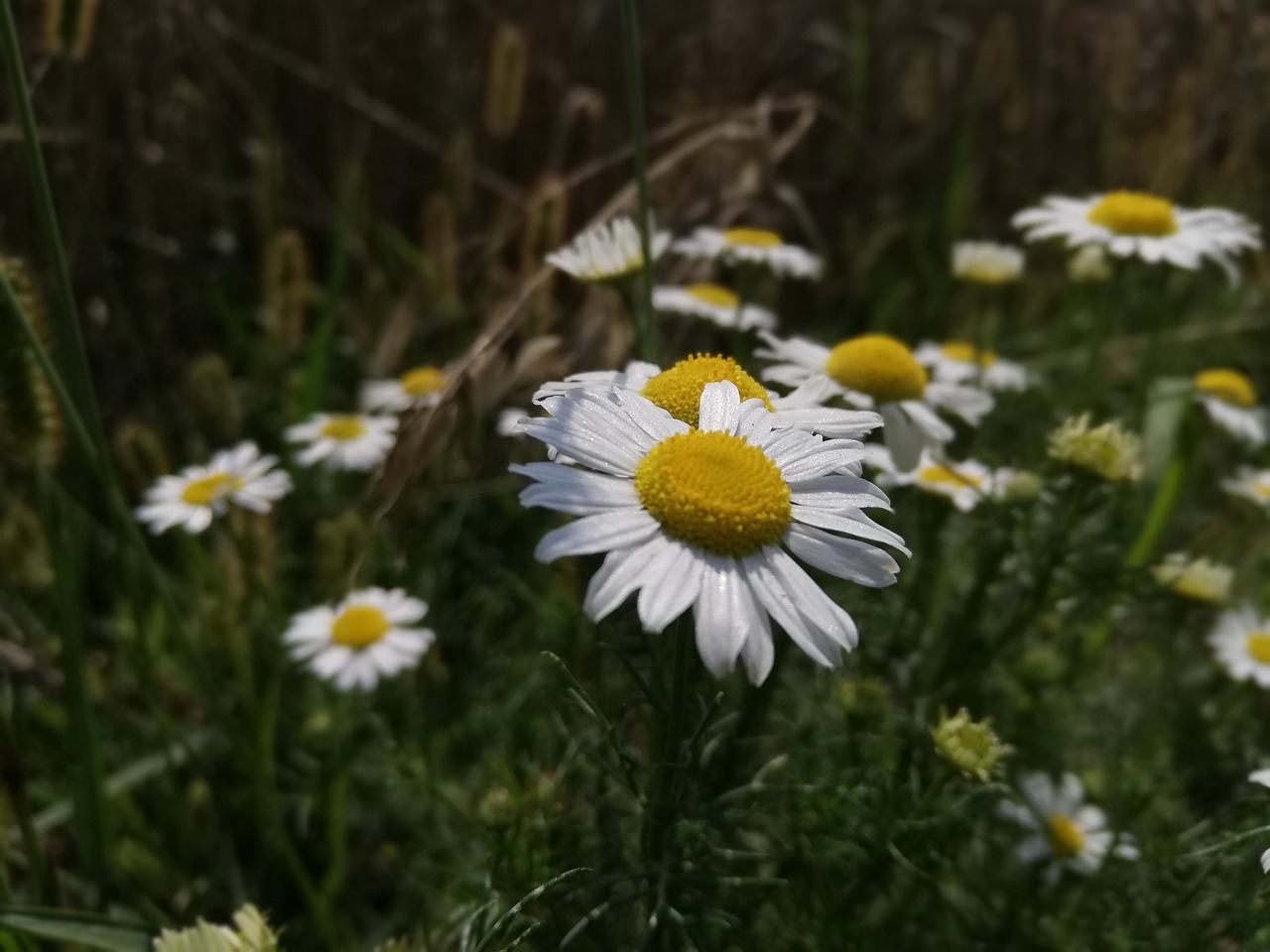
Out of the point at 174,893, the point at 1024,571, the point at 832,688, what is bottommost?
the point at 174,893

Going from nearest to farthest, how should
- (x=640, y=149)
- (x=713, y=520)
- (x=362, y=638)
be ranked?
(x=713, y=520) < (x=640, y=149) < (x=362, y=638)

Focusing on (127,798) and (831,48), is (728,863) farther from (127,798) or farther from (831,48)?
(831,48)

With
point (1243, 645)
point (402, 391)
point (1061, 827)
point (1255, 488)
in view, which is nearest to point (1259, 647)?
point (1243, 645)

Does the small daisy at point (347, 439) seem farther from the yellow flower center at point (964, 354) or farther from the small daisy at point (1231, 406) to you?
the small daisy at point (1231, 406)

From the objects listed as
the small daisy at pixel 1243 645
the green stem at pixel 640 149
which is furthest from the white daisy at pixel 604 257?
the small daisy at pixel 1243 645

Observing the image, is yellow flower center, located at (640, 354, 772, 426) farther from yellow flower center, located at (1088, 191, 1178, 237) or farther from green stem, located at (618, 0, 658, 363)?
yellow flower center, located at (1088, 191, 1178, 237)

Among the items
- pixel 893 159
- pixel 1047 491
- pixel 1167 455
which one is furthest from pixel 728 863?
pixel 893 159

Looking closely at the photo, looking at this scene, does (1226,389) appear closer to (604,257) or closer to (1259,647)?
(1259,647)

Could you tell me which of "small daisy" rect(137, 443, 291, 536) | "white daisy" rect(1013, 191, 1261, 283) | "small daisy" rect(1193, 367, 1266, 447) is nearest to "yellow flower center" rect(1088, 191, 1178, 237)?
"white daisy" rect(1013, 191, 1261, 283)
